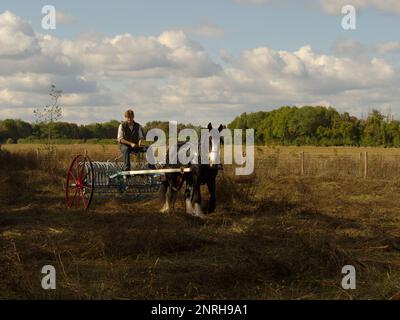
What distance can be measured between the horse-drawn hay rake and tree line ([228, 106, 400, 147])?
4564 cm

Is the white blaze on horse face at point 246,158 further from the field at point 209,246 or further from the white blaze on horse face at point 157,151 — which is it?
the white blaze on horse face at point 157,151

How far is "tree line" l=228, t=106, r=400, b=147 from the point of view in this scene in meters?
64.2

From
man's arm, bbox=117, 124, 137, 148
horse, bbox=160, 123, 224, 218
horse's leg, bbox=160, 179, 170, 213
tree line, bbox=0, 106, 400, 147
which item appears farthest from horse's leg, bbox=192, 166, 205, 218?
tree line, bbox=0, 106, 400, 147

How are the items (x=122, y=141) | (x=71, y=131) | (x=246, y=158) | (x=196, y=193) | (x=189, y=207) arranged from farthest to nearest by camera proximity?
(x=71, y=131)
(x=246, y=158)
(x=122, y=141)
(x=189, y=207)
(x=196, y=193)

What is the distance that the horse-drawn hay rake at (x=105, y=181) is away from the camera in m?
14.4

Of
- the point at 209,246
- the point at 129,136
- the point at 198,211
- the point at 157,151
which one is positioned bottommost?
the point at 209,246

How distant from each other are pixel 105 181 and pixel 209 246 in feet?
19.8

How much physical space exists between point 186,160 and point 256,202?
2.35 metres

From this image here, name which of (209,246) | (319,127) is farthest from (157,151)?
(319,127)

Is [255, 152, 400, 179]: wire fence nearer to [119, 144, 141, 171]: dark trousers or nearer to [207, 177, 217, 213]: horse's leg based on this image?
[119, 144, 141, 171]: dark trousers

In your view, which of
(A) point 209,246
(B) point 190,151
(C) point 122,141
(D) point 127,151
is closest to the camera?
(A) point 209,246

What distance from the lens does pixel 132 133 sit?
14.5 metres

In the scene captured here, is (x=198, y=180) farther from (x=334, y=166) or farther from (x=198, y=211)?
(x=334, y=166)
